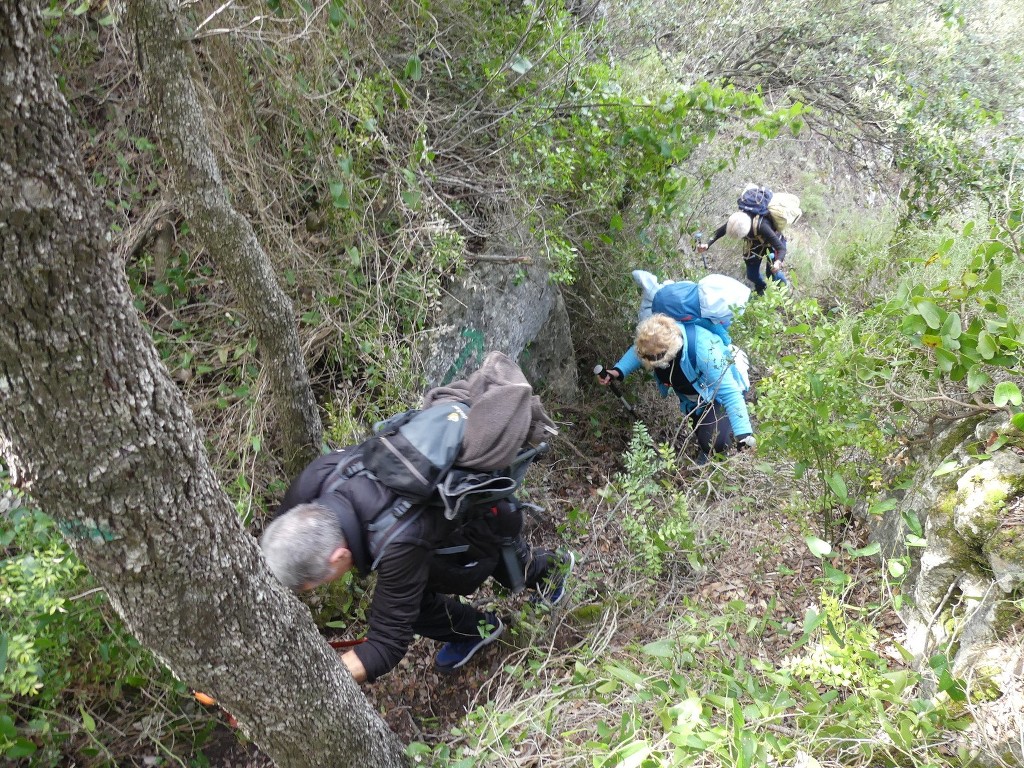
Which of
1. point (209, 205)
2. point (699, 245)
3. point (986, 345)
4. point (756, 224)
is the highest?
point (209, 205)

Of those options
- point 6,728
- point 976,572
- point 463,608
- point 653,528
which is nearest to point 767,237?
point 653,528

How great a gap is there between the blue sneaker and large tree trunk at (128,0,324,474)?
143cm

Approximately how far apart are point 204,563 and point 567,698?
176cm

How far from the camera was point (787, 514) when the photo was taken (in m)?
3.40

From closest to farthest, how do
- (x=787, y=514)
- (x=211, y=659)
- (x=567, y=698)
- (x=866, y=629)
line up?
(x=211, y=659) < (x=866, y=629) < (x=567, y=698) < (x=787, y=514)

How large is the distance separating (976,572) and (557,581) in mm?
1951

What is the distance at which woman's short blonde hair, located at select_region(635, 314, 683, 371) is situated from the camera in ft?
14.0

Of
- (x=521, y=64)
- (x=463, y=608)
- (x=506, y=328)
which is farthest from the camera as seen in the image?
(x=506, y=328)

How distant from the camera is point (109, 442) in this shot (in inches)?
50.8

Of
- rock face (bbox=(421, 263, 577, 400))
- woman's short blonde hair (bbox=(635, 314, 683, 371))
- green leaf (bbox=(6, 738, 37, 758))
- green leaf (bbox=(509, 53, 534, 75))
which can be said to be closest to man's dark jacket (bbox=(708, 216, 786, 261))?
rock face (bbox=(421, 263, 577, 400))

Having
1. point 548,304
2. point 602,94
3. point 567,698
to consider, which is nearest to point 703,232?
point 548,304

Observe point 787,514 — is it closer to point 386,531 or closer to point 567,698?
point 567,698

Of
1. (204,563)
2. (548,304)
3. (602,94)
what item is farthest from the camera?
(548,304)

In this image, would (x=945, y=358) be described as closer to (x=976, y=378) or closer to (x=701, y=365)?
(x=976, y=378)
